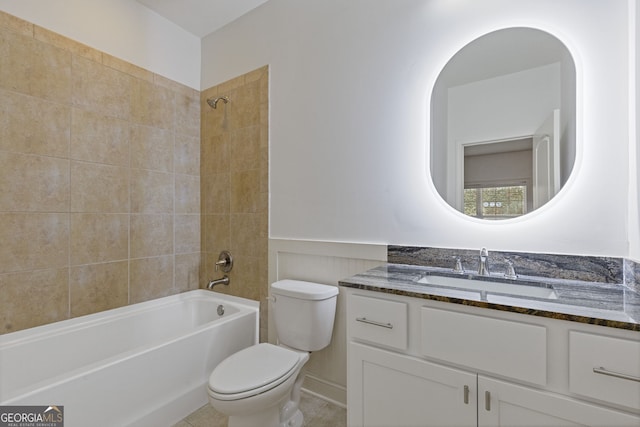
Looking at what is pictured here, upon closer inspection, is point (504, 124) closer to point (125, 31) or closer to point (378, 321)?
point (378, 321)

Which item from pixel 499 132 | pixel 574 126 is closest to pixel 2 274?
pixel 499 132

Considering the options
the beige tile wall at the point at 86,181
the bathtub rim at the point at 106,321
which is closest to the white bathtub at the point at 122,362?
the bathtub rim at the point at 106,321

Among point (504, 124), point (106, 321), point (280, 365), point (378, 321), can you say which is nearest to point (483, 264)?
point (378, 321)

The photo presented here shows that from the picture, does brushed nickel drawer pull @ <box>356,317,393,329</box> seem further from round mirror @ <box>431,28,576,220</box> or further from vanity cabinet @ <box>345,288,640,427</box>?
round mirror @ <box>431,28,576,220</box>

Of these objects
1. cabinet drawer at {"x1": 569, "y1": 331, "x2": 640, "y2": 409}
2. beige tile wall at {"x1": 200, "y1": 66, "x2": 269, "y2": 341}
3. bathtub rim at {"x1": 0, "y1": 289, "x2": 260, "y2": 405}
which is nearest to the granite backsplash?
cabinet drawer at {"x1": 569, "y1": 331, "x2": 640, "y2": 409}

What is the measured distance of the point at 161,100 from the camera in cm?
235

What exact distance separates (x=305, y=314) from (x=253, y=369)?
385mm

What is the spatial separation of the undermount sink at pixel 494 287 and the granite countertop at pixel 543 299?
1cm

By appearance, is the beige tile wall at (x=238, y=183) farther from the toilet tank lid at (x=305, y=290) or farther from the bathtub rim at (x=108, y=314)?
the toilet tank lid at (x=305, y=290)

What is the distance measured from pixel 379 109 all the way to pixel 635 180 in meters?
1.13

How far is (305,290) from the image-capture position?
5.57 ft

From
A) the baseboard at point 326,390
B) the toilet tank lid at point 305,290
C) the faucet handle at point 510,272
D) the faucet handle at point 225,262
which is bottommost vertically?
the baseboard at point 326,390

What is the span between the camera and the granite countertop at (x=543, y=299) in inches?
33.3

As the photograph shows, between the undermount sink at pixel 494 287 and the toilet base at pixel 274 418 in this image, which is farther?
the toilet base at pixel 274 418
